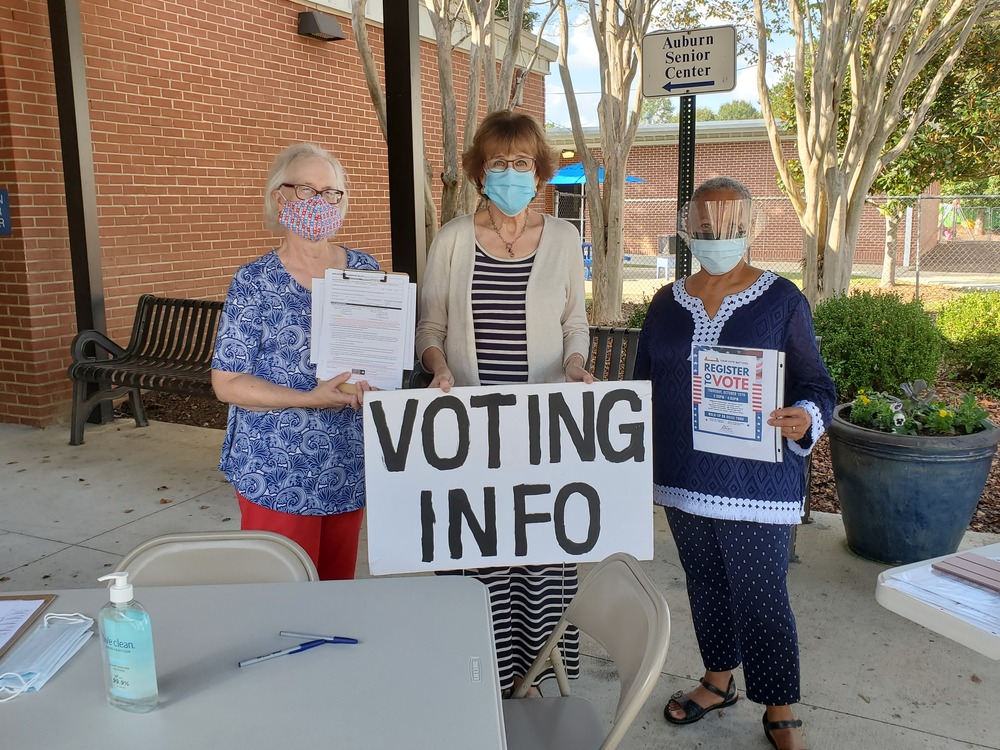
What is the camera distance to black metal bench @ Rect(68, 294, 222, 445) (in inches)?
263

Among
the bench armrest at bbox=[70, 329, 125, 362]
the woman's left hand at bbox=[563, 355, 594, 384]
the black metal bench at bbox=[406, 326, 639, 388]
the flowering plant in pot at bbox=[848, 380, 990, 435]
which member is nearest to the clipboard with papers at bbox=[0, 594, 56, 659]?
the woman's left hand at bbox=[563, 355, 594, 384]

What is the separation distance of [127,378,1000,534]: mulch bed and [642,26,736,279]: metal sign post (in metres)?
2.26

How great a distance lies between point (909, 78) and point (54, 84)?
840 centimetres

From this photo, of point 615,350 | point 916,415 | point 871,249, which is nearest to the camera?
point 916,415

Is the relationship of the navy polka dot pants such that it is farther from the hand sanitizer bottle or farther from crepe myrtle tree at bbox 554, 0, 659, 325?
crepe myrtle tree at bbox 554, 0, 659, 325

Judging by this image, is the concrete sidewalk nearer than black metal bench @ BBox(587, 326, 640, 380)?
Yes

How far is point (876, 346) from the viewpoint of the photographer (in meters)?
7.34

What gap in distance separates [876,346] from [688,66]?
3351 mm

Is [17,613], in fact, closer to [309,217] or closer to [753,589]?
[309,217]

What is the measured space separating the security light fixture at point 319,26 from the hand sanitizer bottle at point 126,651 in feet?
32.4

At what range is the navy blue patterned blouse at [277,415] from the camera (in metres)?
2.72

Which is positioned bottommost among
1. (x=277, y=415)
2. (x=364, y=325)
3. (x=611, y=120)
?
(x=277, y=415)

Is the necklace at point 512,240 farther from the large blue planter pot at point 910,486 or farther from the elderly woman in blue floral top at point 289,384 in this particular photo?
the large blue planter pot at point 910,486

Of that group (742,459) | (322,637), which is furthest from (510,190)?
(322,637)
